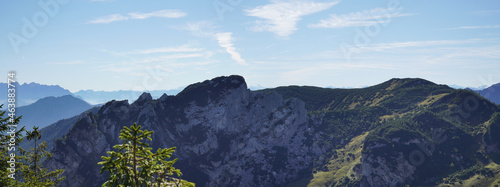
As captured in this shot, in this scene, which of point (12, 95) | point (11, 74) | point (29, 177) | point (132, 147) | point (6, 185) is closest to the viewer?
point (132, 147)

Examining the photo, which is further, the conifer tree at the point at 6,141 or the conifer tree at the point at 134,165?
the conifer tree at the point at 6,141

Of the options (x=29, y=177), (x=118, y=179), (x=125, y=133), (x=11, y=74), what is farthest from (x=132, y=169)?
(x=11, y=74)

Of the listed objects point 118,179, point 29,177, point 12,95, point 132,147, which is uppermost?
point 12,95

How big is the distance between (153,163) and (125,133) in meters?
3.37

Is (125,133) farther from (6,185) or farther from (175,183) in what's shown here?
(6,185)

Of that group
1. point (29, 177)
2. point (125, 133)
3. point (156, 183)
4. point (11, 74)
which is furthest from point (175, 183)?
point (11, 74)

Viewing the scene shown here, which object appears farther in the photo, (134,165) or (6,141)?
(6,141)

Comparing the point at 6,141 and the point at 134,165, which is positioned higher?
the point at 6,141

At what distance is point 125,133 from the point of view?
24.9m

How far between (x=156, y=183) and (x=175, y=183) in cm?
186

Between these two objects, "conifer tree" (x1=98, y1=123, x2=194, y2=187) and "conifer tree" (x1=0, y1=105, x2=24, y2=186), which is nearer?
"conifer tree" (x1=98, y1=123, x2=194, y2=187)

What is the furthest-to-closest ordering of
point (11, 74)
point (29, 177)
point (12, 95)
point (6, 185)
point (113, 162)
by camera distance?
point (12, 95)
point (11, 74)
point (29, 177)
point (6, 185)
point (113, 162)

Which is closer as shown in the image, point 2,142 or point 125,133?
point 125,133

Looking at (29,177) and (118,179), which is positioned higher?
(118,179)
